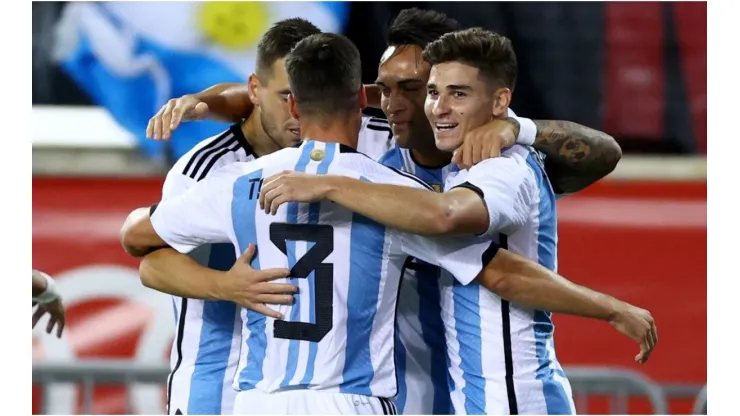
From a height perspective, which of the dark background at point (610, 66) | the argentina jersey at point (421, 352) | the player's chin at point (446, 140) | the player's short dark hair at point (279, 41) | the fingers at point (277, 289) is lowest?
the argentina jersey at point (421, 352)

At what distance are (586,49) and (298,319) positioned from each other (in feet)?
15.6

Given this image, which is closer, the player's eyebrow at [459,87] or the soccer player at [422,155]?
the player's eyebrow at [459,87]

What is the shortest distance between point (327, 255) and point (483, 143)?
509 millimetres

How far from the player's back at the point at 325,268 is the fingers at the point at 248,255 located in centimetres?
2

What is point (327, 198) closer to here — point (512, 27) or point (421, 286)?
point (421, 286)

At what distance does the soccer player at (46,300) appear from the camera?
12.2 feet

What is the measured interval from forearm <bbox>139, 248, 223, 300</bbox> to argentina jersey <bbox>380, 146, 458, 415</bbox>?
1.87ft

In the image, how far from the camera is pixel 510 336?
288cm

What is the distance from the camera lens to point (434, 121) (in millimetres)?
2984

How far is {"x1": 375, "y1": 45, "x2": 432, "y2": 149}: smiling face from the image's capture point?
3254mm

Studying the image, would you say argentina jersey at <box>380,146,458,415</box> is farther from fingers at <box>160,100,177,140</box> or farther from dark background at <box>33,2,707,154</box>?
dark background at <box>33,2,707,154</box>

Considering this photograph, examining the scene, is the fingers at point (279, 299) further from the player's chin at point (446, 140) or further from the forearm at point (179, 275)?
the player's chin at point (446, 140)

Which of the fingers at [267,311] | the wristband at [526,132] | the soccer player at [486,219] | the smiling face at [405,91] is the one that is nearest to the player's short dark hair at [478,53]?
the soccer player at [486,219]

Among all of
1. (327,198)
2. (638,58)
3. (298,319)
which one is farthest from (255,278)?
(638,58)
